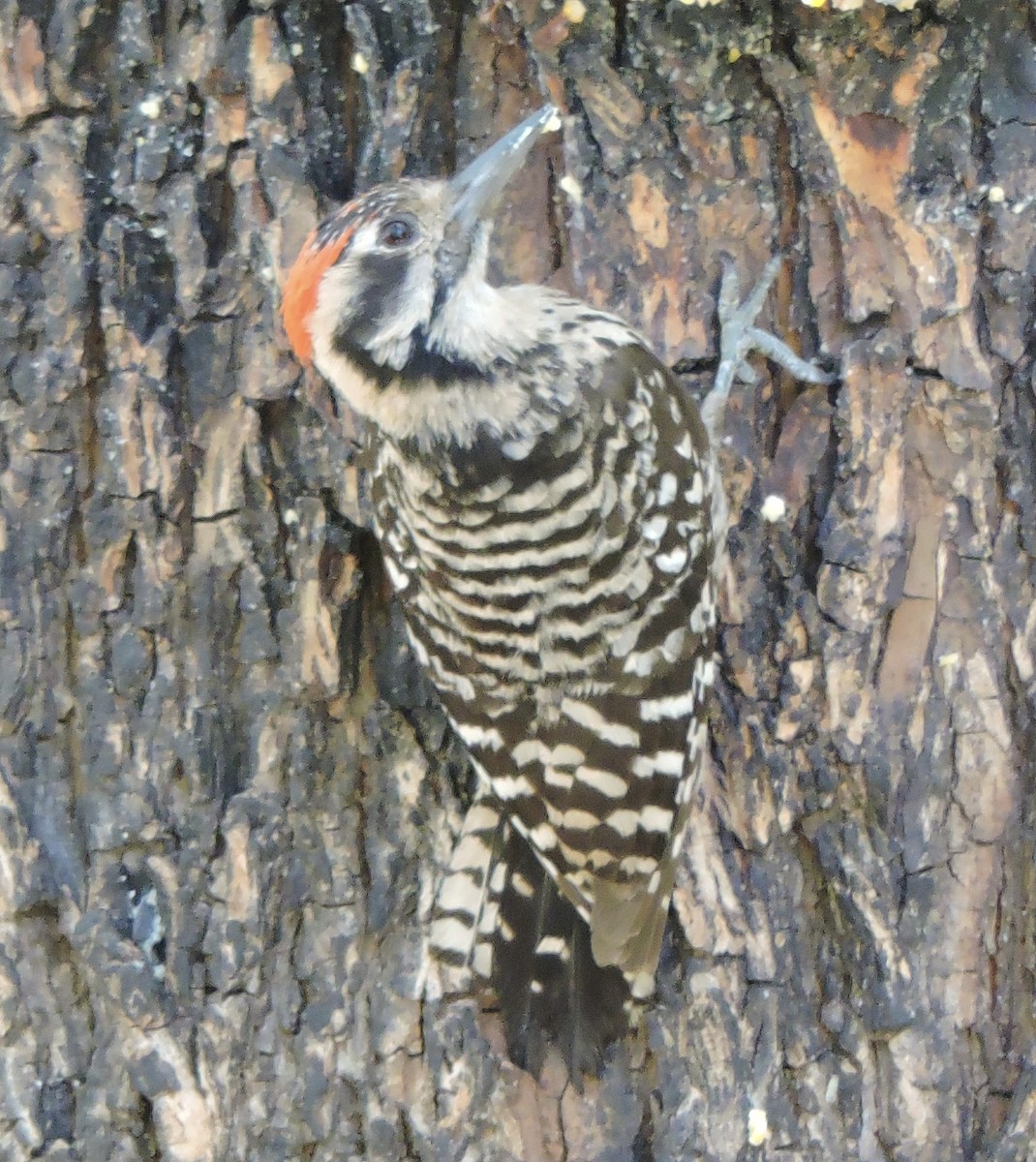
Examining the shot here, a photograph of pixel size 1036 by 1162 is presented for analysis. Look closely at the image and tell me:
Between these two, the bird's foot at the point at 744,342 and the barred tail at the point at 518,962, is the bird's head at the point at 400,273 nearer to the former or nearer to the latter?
the bird's foot at the point at 744,342

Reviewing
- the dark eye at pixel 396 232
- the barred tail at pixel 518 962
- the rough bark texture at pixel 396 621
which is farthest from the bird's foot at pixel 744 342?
the barred tail at pixel 518 962

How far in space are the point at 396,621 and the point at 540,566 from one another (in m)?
0.31

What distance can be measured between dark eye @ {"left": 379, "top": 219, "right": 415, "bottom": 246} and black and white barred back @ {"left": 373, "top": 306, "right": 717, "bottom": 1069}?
1.00 feet

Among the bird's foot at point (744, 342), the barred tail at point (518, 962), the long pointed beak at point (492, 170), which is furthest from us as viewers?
the barred tail at point (518, 962)

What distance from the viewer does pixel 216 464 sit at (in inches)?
81.2

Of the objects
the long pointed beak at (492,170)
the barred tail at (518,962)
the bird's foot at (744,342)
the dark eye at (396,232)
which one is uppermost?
the long pointed beak at (492,170)

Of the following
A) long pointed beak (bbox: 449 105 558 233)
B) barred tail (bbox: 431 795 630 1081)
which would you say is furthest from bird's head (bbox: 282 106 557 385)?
barred tail (bbox: 431 795 630 1081)

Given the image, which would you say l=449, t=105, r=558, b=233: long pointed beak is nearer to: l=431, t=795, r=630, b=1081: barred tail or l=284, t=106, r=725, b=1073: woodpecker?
l=284, t=106, r=725, b=1073: woodpecker

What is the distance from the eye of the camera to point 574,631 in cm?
207

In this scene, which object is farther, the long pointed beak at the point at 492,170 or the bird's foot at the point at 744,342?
the bird's foot at the point at 744,342

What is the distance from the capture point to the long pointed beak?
1929mm

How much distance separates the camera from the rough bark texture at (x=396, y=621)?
200 cm

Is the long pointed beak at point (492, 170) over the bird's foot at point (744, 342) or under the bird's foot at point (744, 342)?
over

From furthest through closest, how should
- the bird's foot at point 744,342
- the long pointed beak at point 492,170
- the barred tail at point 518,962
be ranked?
the barred tail at point 518,962 < the bird's foot at point 744,342 < the long pointed beak at point 492,170
